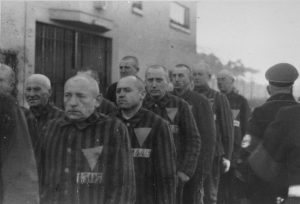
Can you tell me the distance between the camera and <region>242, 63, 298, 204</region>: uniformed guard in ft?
12.2

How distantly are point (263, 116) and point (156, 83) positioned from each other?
1.78 meters

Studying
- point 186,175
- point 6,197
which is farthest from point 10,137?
point 186,175

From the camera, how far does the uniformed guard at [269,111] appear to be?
3727 mm

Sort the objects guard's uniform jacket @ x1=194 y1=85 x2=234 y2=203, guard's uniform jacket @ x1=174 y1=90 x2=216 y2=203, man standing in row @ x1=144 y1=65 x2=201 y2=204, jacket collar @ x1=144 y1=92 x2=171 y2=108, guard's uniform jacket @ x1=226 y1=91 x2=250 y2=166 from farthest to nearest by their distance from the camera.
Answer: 1. guard's uniform jacket @ x1=226 y1=91 x2=250 y2=166
2. guard's uniform jacket @ x1=194 y1=85 x2=234 y2=203
3. guard's uniform jacket @ x1=174 y1=90 x2=216 y2=203
4. jacket collar @ x1=144 y1=92 x2=171 y2=108
5. man standing in row @ x1=144 y1=65 x2=201 y2=204

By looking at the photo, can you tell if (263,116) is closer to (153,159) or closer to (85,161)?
(153,159)

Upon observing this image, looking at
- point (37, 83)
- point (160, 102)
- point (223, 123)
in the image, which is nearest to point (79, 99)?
point (37, 83)

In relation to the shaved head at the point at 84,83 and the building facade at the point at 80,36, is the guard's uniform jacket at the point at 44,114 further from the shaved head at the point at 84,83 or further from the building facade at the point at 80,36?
the building facade at the point at 80,36

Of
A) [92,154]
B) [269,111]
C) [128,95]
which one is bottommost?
[92,154]

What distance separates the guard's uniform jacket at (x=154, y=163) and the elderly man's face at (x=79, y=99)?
2.58 feet

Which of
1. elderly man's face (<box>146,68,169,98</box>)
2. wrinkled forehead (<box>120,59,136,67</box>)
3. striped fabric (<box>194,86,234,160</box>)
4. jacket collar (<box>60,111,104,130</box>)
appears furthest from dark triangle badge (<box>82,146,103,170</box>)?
striped fabric (<box>194,86,234,160</box>)

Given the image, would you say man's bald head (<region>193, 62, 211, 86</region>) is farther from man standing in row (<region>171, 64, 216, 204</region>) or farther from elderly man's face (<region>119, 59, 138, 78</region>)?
elderly man's face (<region>119, 59, 138, 78</region>)

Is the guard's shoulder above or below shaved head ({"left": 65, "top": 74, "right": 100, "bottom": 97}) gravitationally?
below

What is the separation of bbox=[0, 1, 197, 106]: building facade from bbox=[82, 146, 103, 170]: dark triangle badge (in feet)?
15.9

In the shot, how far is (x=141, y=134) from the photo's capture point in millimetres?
4250
